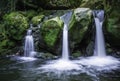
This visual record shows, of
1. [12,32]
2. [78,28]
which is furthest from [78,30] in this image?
[12,32]

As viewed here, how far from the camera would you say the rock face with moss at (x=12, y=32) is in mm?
16469

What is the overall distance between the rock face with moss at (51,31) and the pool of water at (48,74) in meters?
1.86

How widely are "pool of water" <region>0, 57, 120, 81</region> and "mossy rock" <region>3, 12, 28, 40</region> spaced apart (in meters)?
3.30

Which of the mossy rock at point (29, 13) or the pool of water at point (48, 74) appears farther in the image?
the mossy rock at point (29, 13)

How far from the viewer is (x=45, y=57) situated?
592 inches

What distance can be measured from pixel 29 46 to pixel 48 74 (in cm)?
469

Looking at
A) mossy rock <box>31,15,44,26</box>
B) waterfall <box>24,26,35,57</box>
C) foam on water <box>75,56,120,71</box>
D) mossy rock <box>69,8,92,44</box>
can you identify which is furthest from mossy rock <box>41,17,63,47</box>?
foam on water <box>75,56,120,71</box>

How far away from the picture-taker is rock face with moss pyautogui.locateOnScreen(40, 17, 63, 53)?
49.7 ft

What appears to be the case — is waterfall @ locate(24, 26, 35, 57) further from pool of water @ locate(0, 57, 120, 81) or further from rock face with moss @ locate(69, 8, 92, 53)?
rock face with moss @ locate(69, 8, 92, 53)

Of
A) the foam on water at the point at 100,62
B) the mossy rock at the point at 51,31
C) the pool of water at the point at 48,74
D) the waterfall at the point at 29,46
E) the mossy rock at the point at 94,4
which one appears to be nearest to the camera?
the pool of water at the point at 48,74

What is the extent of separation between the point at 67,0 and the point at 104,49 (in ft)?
17.2

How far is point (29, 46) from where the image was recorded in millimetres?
16016

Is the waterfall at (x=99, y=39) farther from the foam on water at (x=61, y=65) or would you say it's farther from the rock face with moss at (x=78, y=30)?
the foam on water at (x=61, y=65)

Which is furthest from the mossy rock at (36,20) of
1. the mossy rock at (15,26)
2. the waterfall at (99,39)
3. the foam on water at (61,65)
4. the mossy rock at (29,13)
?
the foam on water at (61,65)
